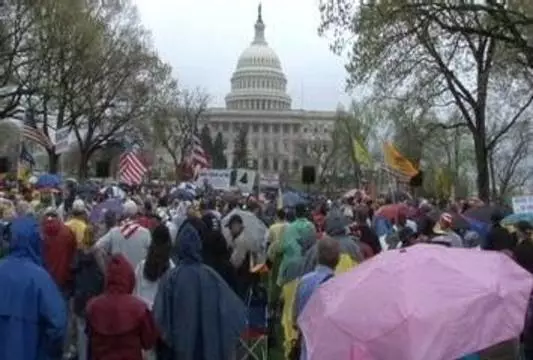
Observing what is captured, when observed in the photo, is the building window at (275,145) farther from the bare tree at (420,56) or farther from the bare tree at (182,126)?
the bare tree at (420,56)

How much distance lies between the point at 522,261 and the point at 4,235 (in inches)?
226

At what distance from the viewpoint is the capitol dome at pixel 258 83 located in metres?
153

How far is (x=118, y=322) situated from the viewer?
7180mm

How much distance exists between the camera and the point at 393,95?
32375 millimetres

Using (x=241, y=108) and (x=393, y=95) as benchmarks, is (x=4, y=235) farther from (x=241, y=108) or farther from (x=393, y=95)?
(x=241, y=108)

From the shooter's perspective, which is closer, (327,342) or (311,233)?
(327,342)

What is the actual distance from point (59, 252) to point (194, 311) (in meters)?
4.14

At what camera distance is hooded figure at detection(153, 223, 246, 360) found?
26.1ft

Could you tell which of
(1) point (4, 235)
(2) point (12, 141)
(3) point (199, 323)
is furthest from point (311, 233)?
(2) point (12, 141)

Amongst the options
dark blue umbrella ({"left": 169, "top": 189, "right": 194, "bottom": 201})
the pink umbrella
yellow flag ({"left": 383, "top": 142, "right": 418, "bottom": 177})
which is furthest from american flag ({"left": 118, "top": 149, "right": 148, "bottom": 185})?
the pink umbrella

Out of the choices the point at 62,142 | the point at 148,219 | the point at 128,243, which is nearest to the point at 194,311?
the point at 128,243

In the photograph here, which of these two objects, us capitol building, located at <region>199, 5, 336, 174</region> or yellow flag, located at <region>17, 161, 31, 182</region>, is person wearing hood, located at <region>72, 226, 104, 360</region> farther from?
us capitol building, located at <region>199, 5, 336, 174</region>

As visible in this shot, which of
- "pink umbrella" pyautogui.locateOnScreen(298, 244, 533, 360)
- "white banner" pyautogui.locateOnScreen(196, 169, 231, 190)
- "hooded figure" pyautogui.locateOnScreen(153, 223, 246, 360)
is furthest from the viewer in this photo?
"white banner" pyautogui.locateOnScreen(196, 169, 231, 190)

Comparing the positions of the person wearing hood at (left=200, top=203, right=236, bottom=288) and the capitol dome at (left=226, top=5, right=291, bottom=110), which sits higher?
the capitol dome at (left=226, top=5, right=291, bottom=110)
